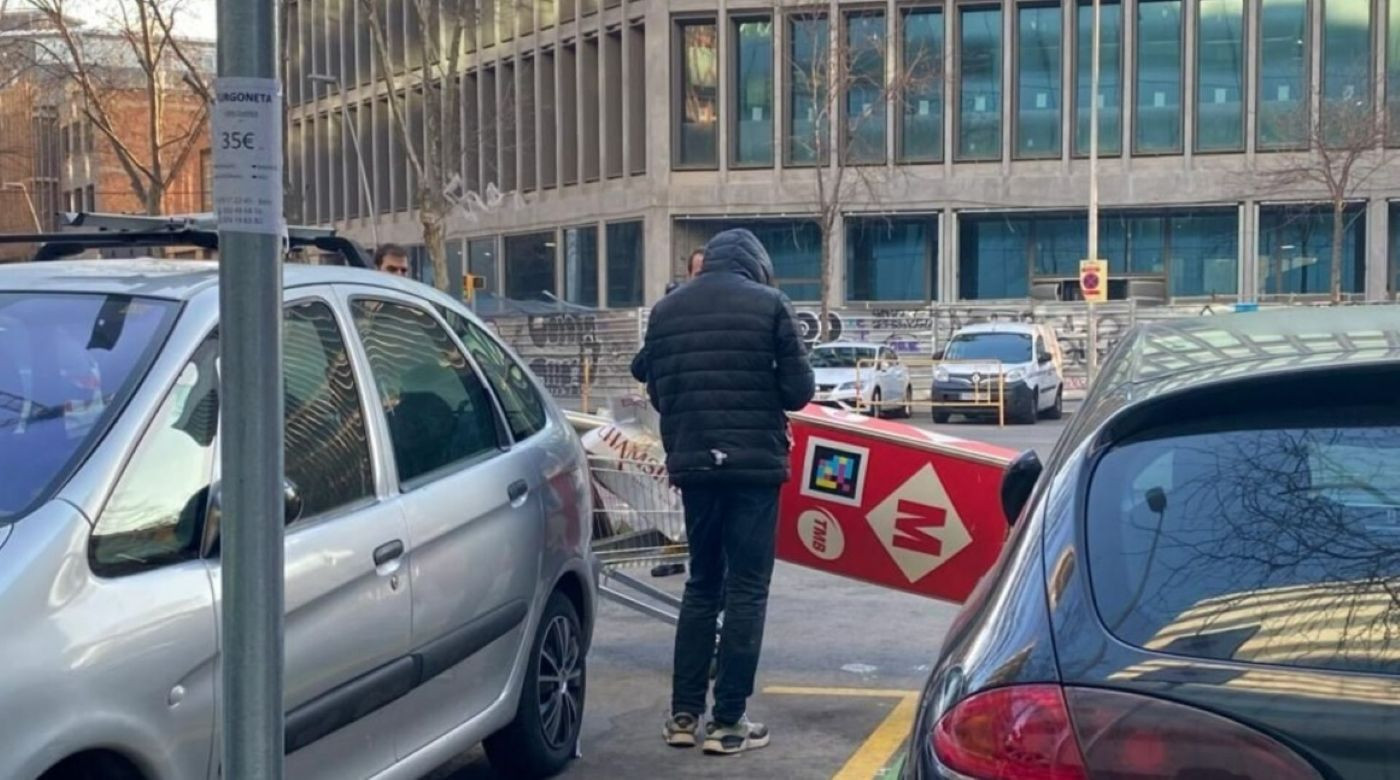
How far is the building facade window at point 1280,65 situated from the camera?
41.3 meters

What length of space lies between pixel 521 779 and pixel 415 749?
1118 mm

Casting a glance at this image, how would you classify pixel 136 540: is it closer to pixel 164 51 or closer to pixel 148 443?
pixel 148 443

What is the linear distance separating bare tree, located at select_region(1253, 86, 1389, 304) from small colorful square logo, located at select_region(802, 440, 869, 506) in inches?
1331

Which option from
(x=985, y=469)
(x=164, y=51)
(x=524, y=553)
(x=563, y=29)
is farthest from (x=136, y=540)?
(x=563, y=29)

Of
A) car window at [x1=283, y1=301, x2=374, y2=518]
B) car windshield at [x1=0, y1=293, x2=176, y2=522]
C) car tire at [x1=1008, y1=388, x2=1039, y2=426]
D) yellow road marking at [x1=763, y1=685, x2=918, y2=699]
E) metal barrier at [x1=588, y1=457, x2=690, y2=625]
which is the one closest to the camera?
car windshield at [x1=0, y1=293, x2=176, y2=522]

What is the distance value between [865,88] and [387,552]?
40.2 metres

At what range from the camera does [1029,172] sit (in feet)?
140

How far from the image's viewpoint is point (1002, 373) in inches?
1101

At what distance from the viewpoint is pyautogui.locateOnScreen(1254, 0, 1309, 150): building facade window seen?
41.3m

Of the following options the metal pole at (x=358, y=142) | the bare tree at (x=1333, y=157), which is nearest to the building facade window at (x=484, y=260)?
the metal pole at (x=358, y=142)

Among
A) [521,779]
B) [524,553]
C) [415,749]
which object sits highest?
[524,553]

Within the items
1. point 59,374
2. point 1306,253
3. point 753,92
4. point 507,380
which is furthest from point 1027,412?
point 59,374

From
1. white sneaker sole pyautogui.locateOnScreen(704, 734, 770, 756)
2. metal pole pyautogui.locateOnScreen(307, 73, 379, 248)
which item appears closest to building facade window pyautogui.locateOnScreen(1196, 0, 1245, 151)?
metal pole pyautogui.locateOnScreen(307, 73, 379, 248)

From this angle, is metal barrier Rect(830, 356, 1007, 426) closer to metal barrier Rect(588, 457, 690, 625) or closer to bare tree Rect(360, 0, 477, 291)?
bare tree Rect(360, 0, 477, 291)
